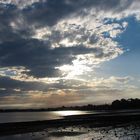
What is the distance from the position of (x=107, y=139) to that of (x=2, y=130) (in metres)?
17.7

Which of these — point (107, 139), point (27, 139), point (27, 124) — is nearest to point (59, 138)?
point (27, 139)

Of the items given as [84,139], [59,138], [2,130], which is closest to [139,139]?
[84,139]

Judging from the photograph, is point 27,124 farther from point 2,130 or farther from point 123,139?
point 123,139

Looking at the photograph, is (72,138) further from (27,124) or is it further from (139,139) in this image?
(27,124)

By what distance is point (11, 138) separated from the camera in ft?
125

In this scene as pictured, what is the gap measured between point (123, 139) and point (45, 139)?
361 inches

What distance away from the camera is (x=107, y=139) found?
35.4m

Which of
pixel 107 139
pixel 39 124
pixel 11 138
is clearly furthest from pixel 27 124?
pixel 107 139

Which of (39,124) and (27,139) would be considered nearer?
(27,139)

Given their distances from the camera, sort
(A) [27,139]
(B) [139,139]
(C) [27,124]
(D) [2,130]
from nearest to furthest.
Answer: (B) [139,139], (A) [27,139], (D) [2,130], (C) [27,124]

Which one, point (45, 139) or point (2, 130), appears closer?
point (45, 139)

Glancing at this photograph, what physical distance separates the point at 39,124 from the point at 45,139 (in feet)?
67.2

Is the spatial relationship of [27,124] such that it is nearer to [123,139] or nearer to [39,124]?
[39,124]

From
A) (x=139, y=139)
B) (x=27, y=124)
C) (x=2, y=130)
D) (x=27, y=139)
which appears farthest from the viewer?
(x=27, y=124)
